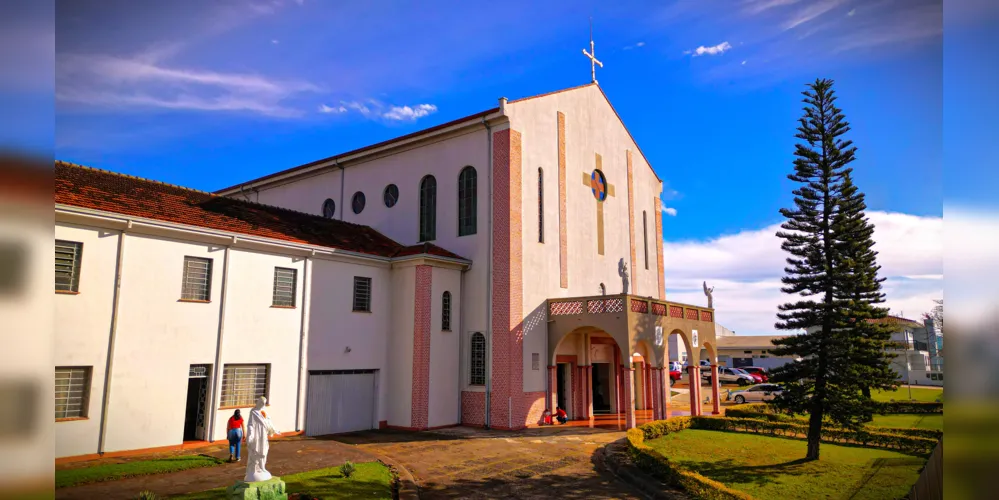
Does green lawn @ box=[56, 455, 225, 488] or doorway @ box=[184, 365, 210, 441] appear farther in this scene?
doorway @ box=[184, 365, 210, 441]

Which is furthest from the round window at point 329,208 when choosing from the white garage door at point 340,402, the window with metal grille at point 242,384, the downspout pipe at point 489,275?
the window with metal grille at point 242,384

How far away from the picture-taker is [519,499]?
11.7m

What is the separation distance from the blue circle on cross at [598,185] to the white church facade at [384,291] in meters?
0.11

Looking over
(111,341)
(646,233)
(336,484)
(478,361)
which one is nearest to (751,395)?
(646,233)

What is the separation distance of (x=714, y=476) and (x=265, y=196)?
27707mm

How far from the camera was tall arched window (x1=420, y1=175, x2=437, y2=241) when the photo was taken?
983 inches

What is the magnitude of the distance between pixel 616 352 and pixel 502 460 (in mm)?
12980

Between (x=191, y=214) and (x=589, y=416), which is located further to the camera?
(x=589, y=416)

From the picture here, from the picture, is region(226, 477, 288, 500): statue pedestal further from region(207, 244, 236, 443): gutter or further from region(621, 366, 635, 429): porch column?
region(621, 366, 635, 429): porch column

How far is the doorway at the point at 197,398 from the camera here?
656 inches

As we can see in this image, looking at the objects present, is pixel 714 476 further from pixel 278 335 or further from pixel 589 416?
pixel 278 335

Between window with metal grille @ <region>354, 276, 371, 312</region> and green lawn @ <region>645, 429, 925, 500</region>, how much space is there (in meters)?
11.2

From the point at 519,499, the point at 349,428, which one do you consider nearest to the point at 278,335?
the point at 349,428

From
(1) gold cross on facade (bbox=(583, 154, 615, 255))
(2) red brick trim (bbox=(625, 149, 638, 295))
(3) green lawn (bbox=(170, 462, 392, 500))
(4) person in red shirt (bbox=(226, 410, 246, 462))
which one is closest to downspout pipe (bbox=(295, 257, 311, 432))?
(4) person in red shirt (bbox=(226, 410, 246, 462))
